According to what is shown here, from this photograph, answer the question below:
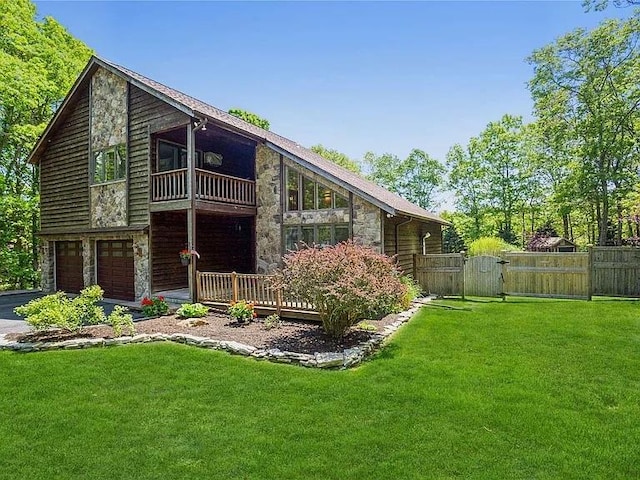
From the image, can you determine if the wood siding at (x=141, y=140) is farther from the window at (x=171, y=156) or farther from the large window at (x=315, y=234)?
the large window at (x=315, y=234)

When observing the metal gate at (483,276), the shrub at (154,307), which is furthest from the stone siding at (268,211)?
the metal gate at (483,276)

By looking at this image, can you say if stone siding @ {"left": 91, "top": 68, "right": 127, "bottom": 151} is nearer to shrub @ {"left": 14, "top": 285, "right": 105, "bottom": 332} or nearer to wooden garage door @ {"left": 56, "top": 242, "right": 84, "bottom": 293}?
wooden garage door @ {"left": 56, "top": 242, "right": 84, "bottom": 293}

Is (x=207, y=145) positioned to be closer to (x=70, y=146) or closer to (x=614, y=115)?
(x=70, y=146)

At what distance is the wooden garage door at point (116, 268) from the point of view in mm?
13484

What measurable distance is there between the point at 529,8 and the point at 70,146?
16.8m

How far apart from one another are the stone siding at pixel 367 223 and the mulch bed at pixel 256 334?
2510 mm

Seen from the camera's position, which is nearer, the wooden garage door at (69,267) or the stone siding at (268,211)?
the stone siding at (268,211)

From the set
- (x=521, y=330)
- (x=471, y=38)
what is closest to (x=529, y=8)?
(x=471, y=38)

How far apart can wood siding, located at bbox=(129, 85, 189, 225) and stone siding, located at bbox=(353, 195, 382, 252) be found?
21.5 ft

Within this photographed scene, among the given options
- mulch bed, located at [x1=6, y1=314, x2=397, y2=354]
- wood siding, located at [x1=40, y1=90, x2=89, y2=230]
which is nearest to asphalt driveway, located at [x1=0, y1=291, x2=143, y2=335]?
mulch bed, located at [x1=6, y1=314, x2=397, y2=354]

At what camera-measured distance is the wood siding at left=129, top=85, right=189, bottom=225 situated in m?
12.5

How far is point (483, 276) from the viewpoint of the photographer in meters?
13.9

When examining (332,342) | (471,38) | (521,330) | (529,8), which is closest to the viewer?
(332,342)

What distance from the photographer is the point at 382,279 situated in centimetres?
809
